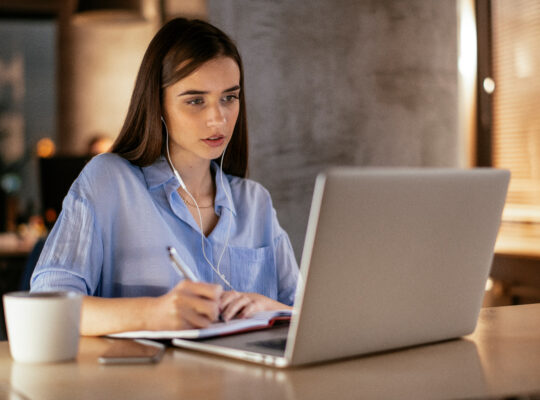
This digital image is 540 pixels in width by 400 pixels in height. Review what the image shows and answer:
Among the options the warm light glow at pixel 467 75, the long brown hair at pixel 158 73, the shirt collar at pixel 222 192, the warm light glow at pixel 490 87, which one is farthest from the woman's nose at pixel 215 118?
the warm light glow at pixel 490 87

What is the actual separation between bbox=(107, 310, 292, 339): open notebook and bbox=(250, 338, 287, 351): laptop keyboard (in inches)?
3.3

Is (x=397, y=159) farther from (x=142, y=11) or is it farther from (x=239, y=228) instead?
(x=142, y=11)

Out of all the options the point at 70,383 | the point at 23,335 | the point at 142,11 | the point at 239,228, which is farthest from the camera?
the point at 142,11

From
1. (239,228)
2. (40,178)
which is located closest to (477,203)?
(239,228)

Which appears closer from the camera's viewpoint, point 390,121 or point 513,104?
point 390,121

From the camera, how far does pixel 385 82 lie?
2.91 metres

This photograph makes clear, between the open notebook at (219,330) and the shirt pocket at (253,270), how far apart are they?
463 millimetres

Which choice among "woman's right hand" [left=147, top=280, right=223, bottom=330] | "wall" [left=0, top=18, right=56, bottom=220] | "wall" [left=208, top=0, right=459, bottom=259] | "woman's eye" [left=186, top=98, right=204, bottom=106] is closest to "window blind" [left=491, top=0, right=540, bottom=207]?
"wall" [left=208, top=0, right=459, bottom=259]

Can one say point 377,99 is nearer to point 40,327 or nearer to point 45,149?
point 40,327

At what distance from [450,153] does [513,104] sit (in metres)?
1.67

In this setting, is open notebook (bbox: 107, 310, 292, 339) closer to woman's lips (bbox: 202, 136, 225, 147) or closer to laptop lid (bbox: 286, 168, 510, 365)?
laptop lid (bbox: 286, 168, 510, 365)

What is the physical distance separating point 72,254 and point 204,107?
47 centimetres

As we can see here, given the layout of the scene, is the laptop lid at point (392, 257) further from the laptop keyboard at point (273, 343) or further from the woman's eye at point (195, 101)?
the woman's eye at point (195, 101)

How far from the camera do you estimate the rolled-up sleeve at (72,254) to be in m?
1.55
